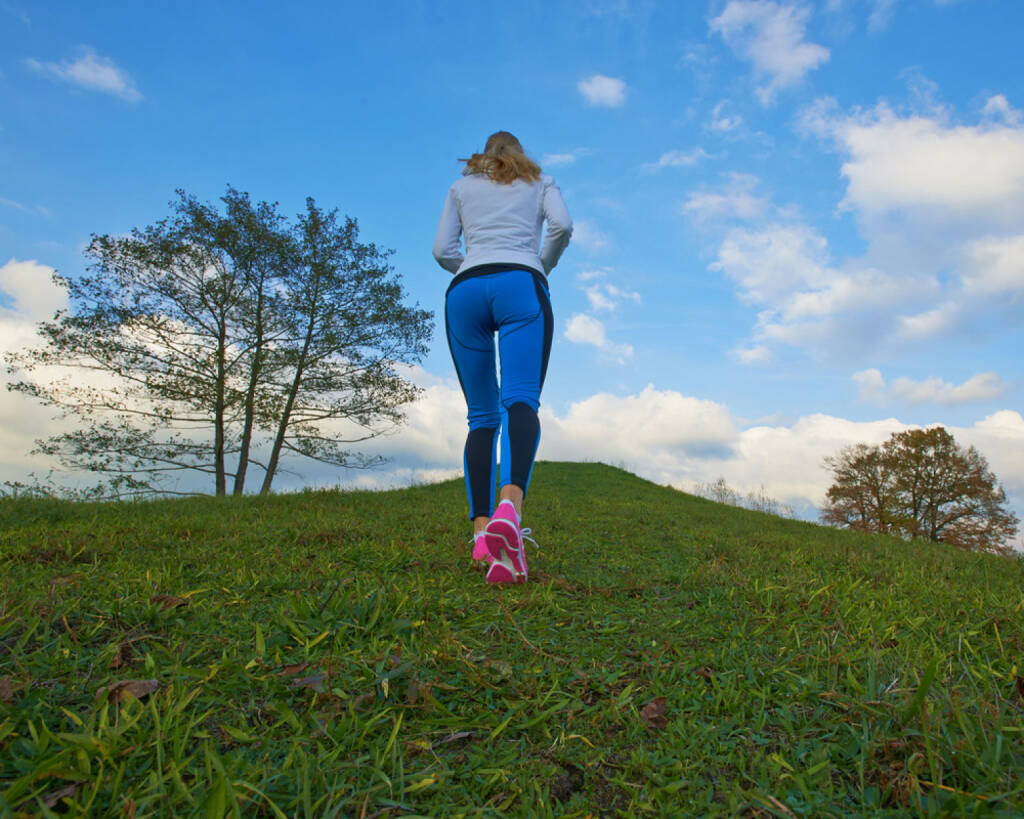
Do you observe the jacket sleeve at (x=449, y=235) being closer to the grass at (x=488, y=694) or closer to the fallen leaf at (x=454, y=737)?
the grass at (x=488, y=694)

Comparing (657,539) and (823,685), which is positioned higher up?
(657,539)

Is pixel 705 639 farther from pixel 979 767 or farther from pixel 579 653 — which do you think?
pixel 979 767

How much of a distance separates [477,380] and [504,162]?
141 cm

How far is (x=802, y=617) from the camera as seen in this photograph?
7.79 feet

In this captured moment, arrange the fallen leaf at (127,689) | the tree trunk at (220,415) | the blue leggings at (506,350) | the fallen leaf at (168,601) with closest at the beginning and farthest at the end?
the fallen leaf at (127,689) < the fallen leaf at (168,601) < the blue leggings at (506,350) < the tree trunk at (220,415)

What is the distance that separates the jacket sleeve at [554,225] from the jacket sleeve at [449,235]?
0.59m

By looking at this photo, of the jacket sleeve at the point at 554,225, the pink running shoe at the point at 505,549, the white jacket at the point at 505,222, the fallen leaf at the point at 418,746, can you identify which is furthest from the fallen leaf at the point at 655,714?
the jacket sleeve at the point at 554,225

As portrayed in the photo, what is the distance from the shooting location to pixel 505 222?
356 centimetres

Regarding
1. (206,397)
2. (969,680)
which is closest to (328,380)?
(206,397)

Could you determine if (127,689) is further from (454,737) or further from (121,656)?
(454,737)

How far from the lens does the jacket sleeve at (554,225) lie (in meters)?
3.61

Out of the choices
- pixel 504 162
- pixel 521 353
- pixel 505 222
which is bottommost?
pixel 521 353

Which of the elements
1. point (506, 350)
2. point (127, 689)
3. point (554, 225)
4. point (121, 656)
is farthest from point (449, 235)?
point (127, 689)

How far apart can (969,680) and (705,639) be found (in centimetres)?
78
